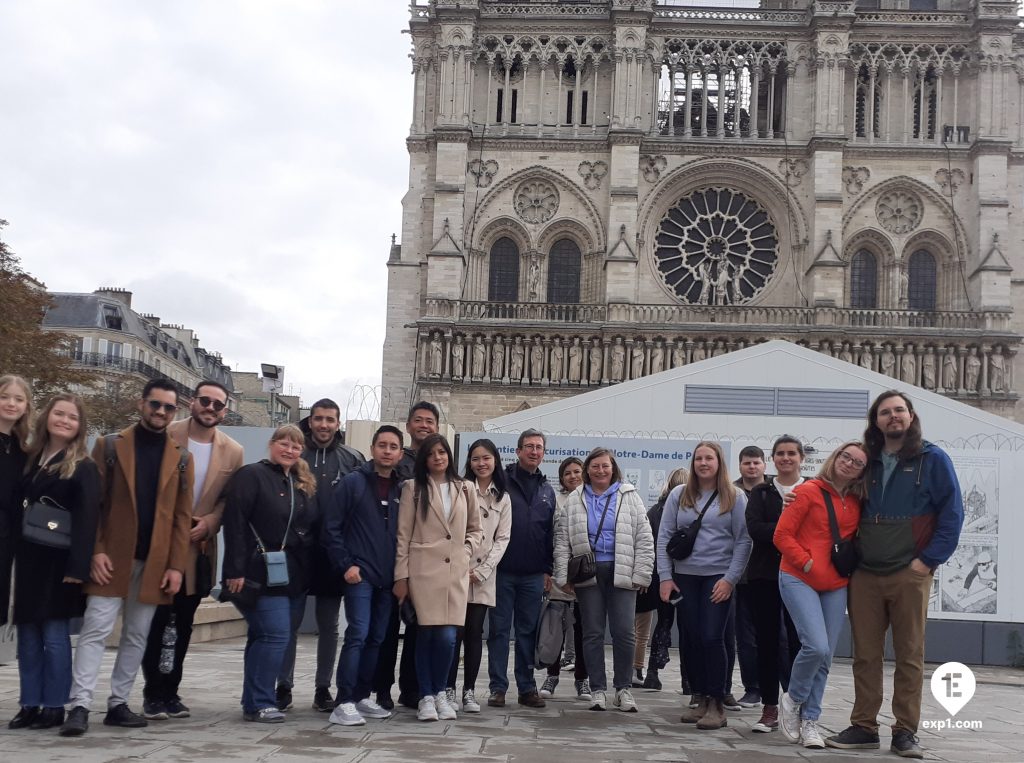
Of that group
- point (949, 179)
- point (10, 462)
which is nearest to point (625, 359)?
point (949, 179)

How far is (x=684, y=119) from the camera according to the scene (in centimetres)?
3503

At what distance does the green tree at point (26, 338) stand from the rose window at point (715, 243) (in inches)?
618

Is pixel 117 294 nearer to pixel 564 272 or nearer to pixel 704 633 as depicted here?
pixel 564 272

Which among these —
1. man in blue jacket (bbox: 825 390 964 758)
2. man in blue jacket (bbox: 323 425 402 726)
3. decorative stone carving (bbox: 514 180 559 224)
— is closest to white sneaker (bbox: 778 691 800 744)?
man in blue jacket (bbox: 825 390 964 758)

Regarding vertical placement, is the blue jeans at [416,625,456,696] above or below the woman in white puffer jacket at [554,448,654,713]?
below

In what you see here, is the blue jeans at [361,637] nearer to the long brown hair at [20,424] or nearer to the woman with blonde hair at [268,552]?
the woman with blonde hair at [268,552]

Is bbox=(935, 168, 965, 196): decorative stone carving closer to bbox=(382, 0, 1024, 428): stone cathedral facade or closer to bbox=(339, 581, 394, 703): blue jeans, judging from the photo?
bbox=(382, 0, 1024, 428): stone cathedral facade

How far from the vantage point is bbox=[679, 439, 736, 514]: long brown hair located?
7.71 metres

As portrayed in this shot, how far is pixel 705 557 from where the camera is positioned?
7.69 m

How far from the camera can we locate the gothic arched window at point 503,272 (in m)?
34.0

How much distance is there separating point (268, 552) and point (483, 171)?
2770 centimetres

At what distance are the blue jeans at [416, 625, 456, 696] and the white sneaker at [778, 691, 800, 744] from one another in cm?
194

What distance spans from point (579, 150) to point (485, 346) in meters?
6.25

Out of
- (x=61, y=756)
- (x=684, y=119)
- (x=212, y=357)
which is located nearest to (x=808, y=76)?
(x=684, y=119)
